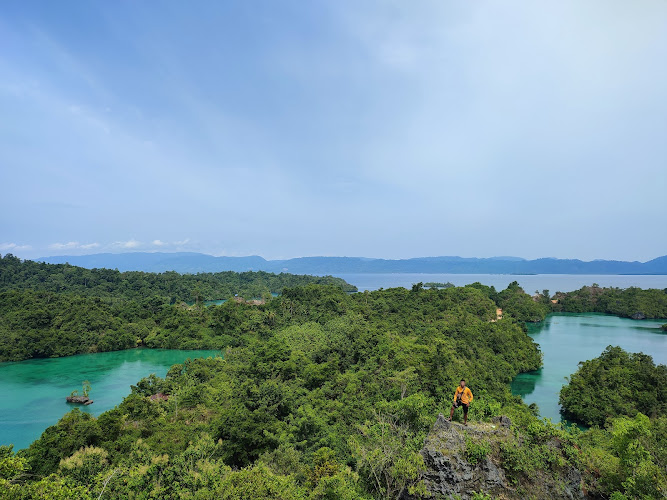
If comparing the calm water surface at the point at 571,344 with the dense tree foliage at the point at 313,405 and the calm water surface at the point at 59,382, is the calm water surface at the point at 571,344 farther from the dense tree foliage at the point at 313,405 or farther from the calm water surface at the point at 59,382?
the calm water surface at the point at 59,382

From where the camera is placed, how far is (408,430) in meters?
10.6

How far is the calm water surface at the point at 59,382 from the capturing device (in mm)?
23375

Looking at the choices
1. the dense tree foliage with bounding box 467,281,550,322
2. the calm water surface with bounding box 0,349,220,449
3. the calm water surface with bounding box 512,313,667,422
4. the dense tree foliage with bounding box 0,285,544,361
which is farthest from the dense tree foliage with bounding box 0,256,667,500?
the dense tree foliage with bounding box 467,281,550,322

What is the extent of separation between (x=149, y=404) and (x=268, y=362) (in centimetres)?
661

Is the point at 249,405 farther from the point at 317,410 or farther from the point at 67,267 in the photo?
the point at 67,267

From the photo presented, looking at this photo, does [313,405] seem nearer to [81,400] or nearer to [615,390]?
[81,400]

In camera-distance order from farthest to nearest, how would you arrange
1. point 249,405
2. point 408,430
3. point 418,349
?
point 418,349
point 249,405
point 408,430

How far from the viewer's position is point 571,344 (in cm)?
4425

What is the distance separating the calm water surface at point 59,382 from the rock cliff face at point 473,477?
24.9m

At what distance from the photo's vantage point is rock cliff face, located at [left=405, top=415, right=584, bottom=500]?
7.39 metres

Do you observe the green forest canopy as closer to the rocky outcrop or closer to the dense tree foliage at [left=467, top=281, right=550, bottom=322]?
the rocky outcrop

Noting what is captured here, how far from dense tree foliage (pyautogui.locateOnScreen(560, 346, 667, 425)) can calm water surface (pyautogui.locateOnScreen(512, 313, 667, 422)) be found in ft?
5.86

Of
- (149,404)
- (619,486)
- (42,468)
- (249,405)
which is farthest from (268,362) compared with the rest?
(619,486)

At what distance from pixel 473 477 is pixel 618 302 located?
271ft
